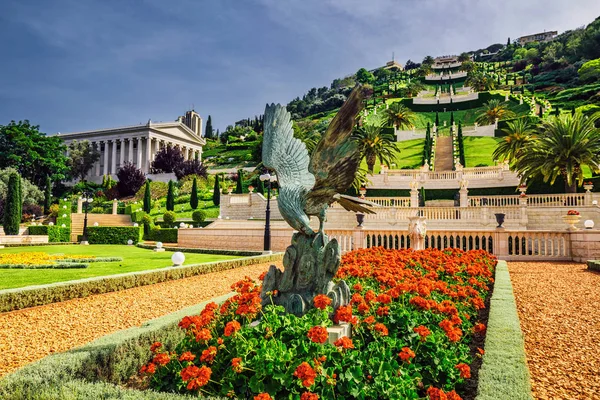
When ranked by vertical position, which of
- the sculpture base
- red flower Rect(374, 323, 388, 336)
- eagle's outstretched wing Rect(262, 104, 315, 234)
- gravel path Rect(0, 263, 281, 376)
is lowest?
gravel path Rect(0, 263, 281, 376)

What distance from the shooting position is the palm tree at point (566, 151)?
2425 centimetres

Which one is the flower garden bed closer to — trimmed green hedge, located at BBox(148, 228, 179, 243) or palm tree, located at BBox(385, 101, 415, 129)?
trimmed green hedge, located at BBox(148, 228, 179, 243)

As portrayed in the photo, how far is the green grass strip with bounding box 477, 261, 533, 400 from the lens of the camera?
121 inches

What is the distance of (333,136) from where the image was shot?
4930 mm

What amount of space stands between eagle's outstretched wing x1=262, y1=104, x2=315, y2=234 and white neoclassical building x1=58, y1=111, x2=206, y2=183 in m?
75.7

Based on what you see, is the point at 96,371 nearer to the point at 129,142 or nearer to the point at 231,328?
the point at 231,328

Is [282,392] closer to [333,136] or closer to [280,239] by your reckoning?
[333,136]

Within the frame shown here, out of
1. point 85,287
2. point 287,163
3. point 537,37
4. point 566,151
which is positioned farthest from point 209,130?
point 537,37

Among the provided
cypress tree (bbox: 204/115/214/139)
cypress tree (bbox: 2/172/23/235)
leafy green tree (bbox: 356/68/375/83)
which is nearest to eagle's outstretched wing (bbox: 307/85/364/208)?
cypress tree (bbox: 2/172/23/235)

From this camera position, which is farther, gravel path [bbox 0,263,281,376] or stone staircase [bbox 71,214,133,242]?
stone staircase [bbox 71,214,133,242]

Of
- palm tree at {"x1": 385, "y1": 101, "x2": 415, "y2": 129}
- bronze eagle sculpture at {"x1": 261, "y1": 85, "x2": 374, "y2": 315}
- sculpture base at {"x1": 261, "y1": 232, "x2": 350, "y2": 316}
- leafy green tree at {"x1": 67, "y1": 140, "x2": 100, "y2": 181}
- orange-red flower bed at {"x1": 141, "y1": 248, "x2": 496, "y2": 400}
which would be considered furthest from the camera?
leafy green tree at {"x1": 67, "y1": 140, "x2": 100, "y2": 181}

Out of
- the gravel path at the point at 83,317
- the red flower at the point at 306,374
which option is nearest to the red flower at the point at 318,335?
the red flower at the point at 306,374

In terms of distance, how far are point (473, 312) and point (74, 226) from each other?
40.9 meters

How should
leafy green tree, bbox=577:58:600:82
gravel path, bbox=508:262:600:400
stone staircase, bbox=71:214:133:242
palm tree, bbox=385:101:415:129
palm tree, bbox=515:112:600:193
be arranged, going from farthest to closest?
leafy green tree, bbox=577:58:600:82
palm tree, bbox=385:101:415:129
stone staircase, bbox=71:214:133:242
palm tree, bbox=515:112:600:193
gravel path, bbox=508:262:600:400
